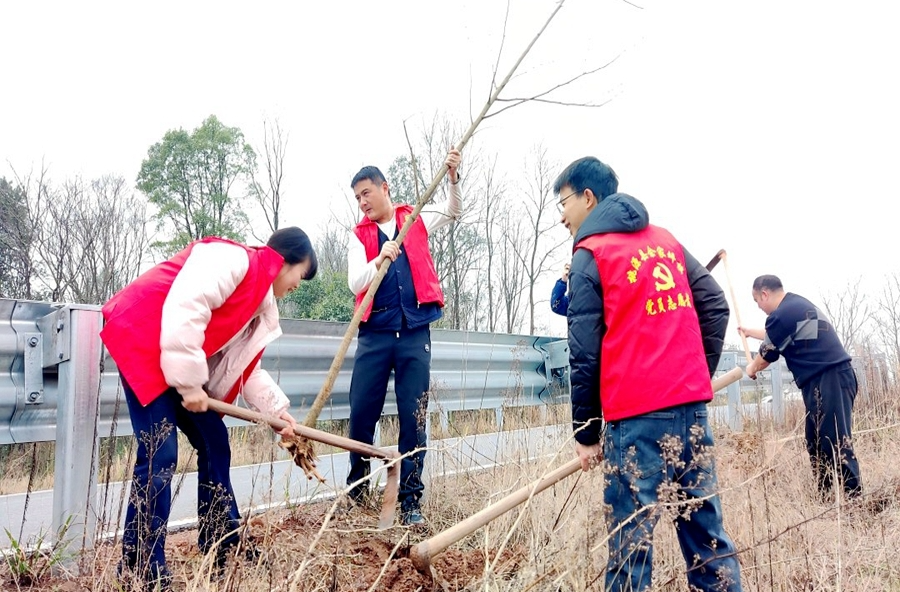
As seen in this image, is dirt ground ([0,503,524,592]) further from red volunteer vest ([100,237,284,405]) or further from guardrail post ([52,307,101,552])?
red volunteer vest ([100,237,284,405])

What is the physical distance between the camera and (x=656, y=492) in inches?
95.6

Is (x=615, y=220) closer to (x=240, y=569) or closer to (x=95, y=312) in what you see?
(x=240, y=569)

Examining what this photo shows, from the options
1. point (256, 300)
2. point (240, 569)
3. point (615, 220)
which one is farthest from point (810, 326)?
point (240, 569)

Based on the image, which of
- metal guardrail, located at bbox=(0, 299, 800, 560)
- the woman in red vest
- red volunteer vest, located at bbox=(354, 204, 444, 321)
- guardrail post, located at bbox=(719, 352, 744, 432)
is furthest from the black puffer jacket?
guardrail post, located at bbox=(719, 352, 744, 432)

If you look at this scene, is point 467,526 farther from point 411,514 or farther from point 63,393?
point 63,393

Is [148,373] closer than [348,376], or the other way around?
[148,373]

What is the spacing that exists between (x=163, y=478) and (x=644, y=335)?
187 cm

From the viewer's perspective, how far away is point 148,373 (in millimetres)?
2727

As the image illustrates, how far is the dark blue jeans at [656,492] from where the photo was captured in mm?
2406

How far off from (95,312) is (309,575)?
136cm

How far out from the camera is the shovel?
114 inches

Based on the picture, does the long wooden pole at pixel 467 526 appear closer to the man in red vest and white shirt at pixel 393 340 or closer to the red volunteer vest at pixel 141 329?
the red volunteer vest at pixel 141 329

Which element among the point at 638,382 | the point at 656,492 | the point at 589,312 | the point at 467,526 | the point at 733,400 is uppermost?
the point at 589,312

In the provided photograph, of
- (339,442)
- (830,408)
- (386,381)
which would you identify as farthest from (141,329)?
(830,408)
